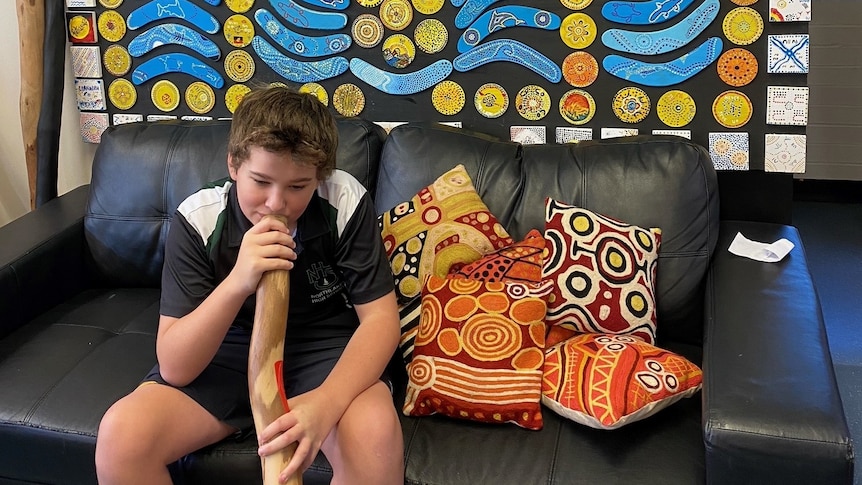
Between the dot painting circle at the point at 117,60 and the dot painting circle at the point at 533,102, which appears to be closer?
the dot painting circle at the point at 533,102

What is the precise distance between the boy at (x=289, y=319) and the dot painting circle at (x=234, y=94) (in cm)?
85

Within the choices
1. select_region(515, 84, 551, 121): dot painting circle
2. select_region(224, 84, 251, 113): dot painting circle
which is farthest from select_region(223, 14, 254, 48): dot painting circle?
select_region(515, 84, 551, 121): dot painting circle

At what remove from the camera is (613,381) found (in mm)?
1601

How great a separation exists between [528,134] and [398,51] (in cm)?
44

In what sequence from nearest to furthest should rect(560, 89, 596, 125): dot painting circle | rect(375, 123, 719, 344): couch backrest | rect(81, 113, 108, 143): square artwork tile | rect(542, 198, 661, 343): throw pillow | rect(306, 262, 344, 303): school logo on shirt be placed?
rect(306, 262, 344, 303): school logo on shirt < rect(542, 198, 661, 343): throw pillow < rect(375, 123, 719, 344): couch backrest < rect(560, 89, 596, 125): dot painting circle < rect(81, 113, 108, 143): square artwork tile

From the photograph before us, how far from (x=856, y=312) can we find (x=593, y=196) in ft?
5.30

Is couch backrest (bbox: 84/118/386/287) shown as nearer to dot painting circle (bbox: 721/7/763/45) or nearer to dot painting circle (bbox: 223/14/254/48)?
dot painting circle (bbox: 223/14/254/48)

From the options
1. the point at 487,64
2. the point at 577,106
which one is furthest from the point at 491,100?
the point at 577,106

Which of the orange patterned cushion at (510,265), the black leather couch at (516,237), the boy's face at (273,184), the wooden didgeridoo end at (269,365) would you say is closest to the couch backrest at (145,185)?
the black leather couch at (516,237)

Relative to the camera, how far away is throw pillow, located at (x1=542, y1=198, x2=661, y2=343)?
6.00 ft

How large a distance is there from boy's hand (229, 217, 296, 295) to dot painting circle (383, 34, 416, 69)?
1.07 m

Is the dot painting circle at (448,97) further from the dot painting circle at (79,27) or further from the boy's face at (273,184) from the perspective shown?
the dot painting circle at (79,27)

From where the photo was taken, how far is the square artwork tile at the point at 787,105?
84.0 inches

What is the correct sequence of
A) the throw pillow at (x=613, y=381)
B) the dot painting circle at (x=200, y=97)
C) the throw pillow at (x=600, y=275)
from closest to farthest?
the throw pillow at (x=613, y=381) < the throw pillow at (x=600, y=275) < the dot painting circle at (x=200, y=97)
